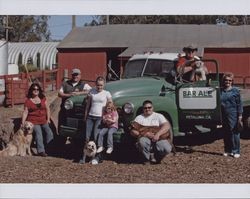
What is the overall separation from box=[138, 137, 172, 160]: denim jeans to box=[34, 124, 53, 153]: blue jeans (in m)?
1.39

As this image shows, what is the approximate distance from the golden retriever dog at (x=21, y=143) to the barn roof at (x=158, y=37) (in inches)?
59.3

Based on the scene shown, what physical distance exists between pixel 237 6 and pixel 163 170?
7.42 feet

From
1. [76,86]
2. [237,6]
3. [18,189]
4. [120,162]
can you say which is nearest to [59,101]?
[76,86]

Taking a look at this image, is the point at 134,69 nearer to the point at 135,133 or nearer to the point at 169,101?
the point at 169,101

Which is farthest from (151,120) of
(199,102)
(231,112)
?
(231,112)

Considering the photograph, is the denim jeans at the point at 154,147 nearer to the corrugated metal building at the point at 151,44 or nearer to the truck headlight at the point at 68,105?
the truck headlight at the point at 68,105

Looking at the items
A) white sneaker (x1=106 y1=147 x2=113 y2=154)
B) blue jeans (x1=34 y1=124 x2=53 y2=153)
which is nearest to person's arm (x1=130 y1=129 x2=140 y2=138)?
white sneaker (x1=106 y1=147 x2=113 y2=154)

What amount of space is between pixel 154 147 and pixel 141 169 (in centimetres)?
36

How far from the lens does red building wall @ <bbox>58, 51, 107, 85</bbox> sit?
9.43 metres

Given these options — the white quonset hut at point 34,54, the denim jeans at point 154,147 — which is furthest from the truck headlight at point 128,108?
the white quonset hut at point 34,54

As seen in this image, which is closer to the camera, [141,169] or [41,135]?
[141,169]

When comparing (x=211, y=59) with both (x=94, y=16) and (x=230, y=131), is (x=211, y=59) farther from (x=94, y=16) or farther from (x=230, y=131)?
(x=94, y=16)

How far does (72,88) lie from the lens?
8922mm

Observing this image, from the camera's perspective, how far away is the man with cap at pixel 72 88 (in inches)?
348
